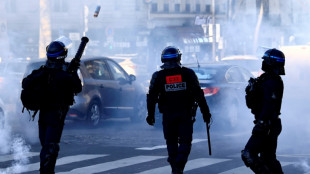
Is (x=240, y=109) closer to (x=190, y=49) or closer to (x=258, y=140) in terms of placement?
(x=258, y=140)

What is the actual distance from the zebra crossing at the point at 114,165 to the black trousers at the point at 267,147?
7.09 ft

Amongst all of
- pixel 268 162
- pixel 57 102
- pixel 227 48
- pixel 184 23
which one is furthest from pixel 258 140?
pixel 184 23

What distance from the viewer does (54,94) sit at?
8812mm

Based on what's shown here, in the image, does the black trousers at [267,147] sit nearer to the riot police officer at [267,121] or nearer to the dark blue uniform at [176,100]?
the riot police officer at [267,121]

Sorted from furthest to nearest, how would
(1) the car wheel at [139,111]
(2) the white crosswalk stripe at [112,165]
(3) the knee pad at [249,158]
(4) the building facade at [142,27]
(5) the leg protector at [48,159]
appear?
(4) the building facade at [142,27]
(1) the car wheel at [139,111]
(2) the white crosswalk stripe at [112,165]
(5) the leg protector at [48,159]
(3) the knee pad at [249,158]

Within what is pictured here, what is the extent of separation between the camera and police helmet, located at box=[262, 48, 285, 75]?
26.7 feet

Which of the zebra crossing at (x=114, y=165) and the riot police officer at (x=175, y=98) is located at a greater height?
the riot police officer at (x=175, y=98)

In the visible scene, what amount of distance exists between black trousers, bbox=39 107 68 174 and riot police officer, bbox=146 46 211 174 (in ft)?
3.65

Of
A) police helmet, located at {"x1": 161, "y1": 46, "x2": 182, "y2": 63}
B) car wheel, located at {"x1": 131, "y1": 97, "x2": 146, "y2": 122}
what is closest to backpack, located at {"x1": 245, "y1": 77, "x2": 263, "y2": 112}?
police helmet, located at {"x1": 161, "y1": 46, "x2": 182, "y2": 63}

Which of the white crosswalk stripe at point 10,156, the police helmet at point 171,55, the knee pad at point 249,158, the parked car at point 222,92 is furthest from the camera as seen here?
the parked car at point 222,92

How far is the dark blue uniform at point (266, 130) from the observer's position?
312 inches

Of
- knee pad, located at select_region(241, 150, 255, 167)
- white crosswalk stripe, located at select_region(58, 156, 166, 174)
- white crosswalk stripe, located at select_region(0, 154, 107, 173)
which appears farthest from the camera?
white crosswalk stripe, located at select_region(0, 154, 107, 173)

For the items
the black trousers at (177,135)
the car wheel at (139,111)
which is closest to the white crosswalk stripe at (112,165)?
the black trousers at (177,135)

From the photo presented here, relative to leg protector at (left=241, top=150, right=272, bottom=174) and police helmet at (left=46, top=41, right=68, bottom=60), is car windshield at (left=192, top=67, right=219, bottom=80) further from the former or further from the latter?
leg protector at (left=241, top=150, right=272, bottom=174)
